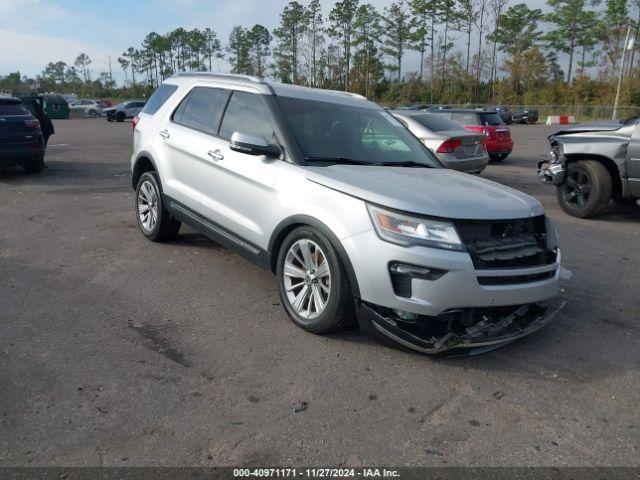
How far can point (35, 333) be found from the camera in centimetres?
411

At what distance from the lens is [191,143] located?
5.56 m

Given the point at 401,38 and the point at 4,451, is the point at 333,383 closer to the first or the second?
the point at 4,451

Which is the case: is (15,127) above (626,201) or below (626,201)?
above

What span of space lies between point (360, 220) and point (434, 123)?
8.93 meters

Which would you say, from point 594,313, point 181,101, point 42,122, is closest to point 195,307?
point 181,101

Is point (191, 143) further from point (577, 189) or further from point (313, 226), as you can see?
point (577, 189)

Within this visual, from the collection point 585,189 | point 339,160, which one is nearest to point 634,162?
point 585,189

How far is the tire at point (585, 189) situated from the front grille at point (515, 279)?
16.5 feet

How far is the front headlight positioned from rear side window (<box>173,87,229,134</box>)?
2279mm

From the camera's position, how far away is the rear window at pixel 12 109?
1095cm

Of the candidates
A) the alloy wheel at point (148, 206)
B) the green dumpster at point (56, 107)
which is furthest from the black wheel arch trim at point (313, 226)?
the green dumpster at point (56, 107)

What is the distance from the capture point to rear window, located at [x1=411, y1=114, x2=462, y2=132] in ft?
39.2

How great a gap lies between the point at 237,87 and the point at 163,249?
2016 millimetres

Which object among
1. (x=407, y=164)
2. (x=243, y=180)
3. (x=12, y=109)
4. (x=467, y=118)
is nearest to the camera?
(x=243, y=180)
